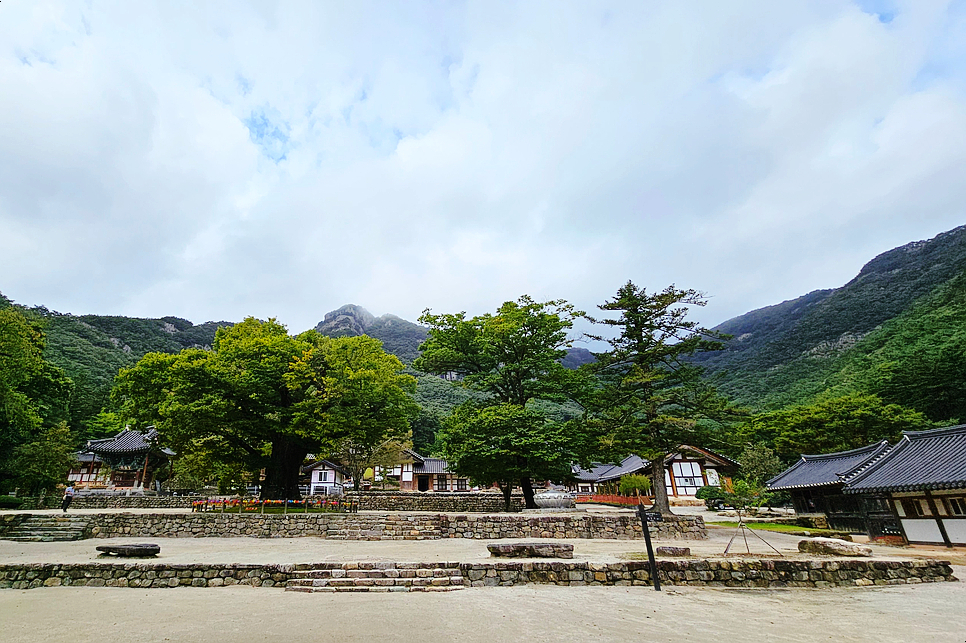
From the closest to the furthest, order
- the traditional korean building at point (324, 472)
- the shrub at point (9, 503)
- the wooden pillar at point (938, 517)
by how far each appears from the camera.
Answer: the wooden pillar at point (938, 517) → the shrub at point (9, 503) → the traditional korean building at point (324, 472)

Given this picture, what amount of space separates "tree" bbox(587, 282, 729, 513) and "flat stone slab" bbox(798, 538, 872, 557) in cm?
593

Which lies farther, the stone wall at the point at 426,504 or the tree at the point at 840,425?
the tree at the point at 840,425

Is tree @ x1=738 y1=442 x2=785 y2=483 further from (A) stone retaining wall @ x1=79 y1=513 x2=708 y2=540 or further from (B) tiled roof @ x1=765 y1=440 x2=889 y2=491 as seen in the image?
(A) stone retaining wall @ x1=79 y1=513 x2=708 y2=540

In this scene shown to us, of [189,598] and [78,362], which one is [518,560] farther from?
[78,362]

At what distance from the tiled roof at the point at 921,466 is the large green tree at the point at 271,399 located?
19.2 metres

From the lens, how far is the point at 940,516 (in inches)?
533

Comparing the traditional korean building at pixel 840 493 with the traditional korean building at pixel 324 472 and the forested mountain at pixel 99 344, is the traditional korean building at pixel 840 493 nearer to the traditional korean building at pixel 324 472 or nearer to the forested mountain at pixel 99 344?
the traditional korean building at pixel 324 472

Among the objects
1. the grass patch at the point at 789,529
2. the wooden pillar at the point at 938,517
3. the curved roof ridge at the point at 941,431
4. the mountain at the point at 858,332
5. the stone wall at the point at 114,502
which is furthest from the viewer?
the mountain at the point at 858,332

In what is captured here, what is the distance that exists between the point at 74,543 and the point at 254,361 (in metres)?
8.70

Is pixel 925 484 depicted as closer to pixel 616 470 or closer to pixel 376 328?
pixel 616 470

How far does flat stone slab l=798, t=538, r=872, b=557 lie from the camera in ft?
35.2

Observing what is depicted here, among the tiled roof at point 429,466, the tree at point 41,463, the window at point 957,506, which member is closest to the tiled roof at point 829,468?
the window at point 957,506

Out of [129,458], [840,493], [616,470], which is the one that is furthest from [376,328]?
[840,493]

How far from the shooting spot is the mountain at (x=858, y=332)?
4791 centimetres
